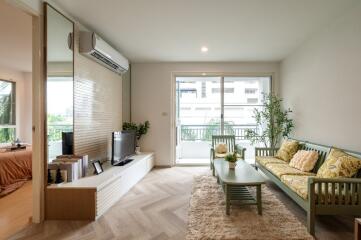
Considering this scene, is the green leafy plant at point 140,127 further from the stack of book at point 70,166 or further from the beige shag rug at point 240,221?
the beige shag rug at point 240,221

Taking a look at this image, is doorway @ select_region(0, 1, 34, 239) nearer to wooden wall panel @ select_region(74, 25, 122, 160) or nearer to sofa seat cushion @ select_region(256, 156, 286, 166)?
wooden wall panel @ select_region(74, 25, 122, 160)

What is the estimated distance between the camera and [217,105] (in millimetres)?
5887

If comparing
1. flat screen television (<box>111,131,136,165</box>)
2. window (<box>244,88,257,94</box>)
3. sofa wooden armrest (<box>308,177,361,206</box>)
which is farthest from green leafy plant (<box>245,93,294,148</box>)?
flat screen television (<box>111,131,136,165</box>)

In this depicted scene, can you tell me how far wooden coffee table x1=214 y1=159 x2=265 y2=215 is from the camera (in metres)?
2.77

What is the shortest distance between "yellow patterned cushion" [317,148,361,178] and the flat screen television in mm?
2951

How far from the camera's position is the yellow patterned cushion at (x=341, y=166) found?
250 centimetres

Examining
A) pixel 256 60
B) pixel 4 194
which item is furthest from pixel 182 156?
pixel 4 194

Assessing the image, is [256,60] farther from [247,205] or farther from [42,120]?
[42,120]

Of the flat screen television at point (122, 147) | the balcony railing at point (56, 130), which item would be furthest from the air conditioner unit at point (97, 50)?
the flat screen television at point (122, 147)

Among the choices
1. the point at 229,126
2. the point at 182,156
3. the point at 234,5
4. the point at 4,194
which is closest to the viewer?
the point at 234,5

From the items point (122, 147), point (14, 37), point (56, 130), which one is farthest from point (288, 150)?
point (14, 37)

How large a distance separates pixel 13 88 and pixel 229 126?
5.97 meters

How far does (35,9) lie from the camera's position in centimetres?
250

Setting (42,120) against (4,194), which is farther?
(4,194)
